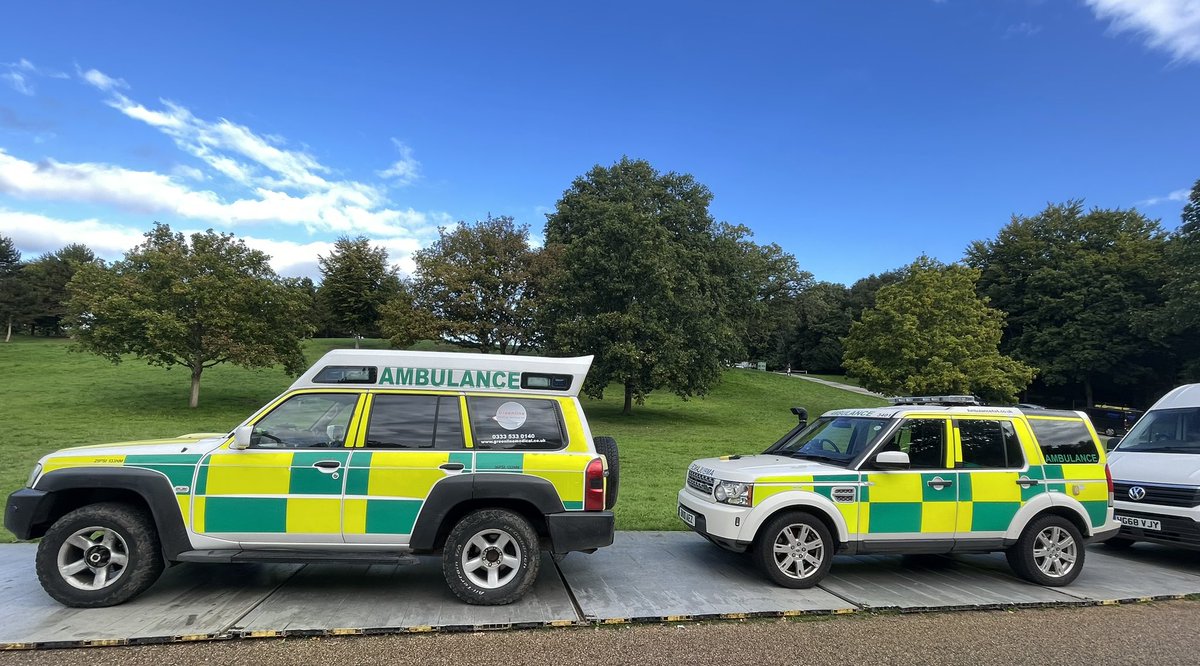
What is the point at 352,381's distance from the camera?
5383mm

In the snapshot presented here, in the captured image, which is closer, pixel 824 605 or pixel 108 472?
pixel 108 472

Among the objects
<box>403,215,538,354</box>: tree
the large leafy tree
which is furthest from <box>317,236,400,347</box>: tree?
the large leafy tree

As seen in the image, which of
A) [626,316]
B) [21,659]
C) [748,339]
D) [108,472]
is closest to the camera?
[21,659]

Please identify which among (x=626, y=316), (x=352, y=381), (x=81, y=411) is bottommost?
(x=81, y=411)

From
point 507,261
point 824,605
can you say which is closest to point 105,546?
point 824,605

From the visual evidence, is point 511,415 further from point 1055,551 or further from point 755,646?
point 1055,551

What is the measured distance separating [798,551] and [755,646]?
1629 millimetres

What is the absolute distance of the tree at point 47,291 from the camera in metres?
56.2

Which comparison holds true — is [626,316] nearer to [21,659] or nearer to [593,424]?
[593,424]

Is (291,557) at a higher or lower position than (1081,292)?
lower

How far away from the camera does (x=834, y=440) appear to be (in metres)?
6.82

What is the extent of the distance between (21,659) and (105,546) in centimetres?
103

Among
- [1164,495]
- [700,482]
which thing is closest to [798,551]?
[700,482]

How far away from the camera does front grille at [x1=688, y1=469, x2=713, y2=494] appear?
632 centimetres
